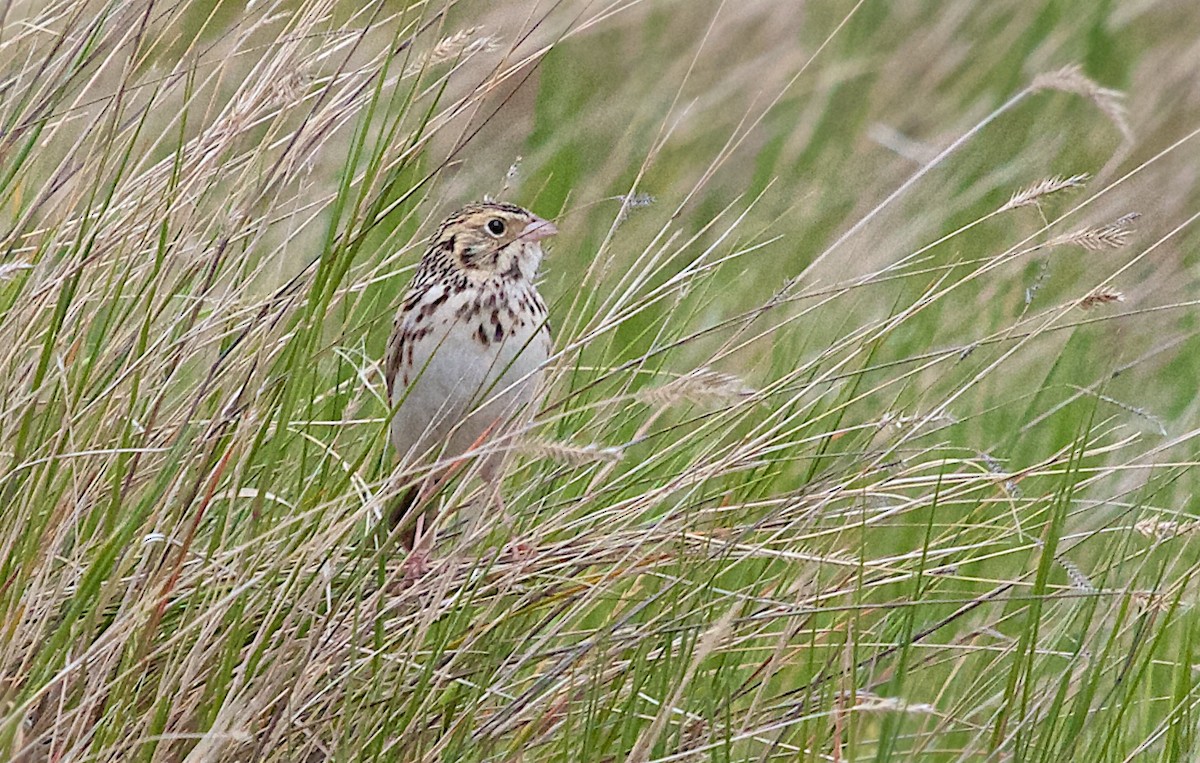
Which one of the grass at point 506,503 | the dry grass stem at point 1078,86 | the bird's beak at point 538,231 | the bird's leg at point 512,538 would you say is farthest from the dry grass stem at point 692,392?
the bird's beak at point 538,231

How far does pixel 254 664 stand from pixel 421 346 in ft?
3.49

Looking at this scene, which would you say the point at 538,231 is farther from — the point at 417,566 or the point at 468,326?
the point at 417,566

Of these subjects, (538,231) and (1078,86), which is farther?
(538,231)

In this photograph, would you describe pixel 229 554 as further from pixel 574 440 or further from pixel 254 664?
pixel 574 440

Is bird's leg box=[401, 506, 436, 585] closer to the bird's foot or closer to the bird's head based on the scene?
the bird's foot

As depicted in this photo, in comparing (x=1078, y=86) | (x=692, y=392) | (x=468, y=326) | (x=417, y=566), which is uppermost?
(x=1078, y=86)

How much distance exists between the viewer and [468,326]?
341cm

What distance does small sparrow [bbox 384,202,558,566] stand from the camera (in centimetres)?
336

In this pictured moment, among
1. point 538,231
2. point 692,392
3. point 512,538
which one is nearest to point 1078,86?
point 692,392

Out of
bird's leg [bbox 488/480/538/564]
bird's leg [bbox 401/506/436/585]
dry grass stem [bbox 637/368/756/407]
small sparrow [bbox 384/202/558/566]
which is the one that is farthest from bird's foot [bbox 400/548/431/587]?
dry grass stem [bbox 637/368/756/407]

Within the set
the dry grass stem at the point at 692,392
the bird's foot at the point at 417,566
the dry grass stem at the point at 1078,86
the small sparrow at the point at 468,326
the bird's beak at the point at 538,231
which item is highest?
the dry grass stem at the point at 1078,86

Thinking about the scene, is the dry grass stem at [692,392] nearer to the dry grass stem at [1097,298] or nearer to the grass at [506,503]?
the grass at [506,503]

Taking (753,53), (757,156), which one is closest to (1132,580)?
(757,156)

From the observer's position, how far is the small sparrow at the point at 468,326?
3355 millimetres
